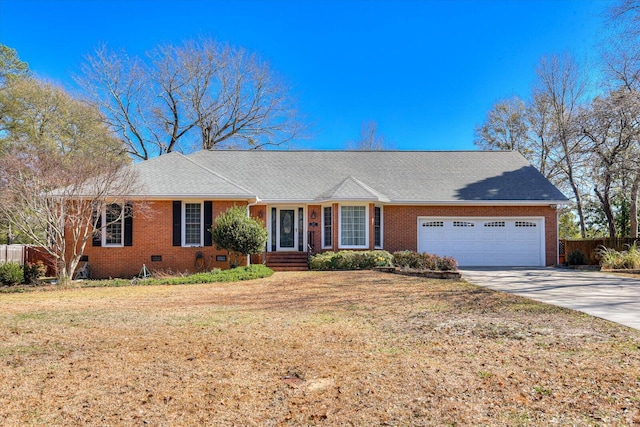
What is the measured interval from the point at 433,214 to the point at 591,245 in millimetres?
7635

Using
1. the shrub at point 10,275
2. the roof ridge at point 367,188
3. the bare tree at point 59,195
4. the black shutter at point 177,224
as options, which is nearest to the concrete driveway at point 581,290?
the roof ridge at point 367,188

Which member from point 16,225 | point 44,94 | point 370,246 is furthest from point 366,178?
point 44,94

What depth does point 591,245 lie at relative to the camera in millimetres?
19219

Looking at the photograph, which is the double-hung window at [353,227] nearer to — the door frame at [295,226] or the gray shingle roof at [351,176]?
the gray shingle roof at [351,176]

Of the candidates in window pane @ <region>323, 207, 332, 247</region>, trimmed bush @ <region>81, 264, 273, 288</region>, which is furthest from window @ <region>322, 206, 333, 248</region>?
trimmed bush @ <region>81, 264, 273, 288</region>

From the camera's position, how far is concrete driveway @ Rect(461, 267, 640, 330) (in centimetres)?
764

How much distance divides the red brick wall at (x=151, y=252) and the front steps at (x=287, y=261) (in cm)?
247

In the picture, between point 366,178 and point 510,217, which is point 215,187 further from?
point 510,217

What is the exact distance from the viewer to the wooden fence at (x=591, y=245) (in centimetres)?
1839

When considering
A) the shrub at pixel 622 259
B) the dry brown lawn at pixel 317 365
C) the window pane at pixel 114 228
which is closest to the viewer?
the dry brown lawn at pixel 317 365

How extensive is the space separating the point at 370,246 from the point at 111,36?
21.5 metres

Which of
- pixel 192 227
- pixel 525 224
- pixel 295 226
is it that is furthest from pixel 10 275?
pixel 525 224

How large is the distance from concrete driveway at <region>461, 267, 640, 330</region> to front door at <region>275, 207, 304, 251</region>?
743 centimetres

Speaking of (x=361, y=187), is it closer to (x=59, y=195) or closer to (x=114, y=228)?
(x=114, y=228)
